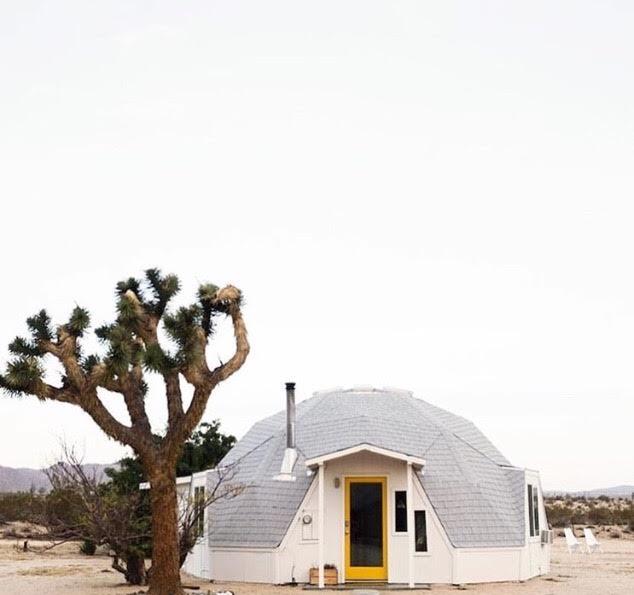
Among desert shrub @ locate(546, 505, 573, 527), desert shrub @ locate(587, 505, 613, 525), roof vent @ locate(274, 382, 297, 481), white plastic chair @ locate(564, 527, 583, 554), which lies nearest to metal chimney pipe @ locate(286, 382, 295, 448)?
roof vent @ locate(274, 382, 297, 481)

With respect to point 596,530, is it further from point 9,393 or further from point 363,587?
point 9,393

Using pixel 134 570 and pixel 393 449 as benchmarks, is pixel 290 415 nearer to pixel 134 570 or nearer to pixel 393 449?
pixel 393 449

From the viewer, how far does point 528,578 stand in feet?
77.3

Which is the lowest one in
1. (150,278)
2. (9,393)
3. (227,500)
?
(227,500)

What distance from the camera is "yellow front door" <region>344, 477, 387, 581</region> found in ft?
73.5

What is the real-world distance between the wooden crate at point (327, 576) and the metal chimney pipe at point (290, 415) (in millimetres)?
3067

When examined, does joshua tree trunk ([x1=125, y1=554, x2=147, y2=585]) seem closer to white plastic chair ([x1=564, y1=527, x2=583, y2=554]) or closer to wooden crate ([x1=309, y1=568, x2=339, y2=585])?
wooden crate ([x1=309, y1=568, x2=339, y2=585])

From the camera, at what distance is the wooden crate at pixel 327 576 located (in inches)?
863

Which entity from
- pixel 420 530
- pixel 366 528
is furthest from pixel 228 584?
pixel 420 530

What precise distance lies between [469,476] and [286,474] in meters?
4.25

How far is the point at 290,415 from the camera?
78.6 feet

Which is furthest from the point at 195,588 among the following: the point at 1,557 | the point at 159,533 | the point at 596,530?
the point at 596,530

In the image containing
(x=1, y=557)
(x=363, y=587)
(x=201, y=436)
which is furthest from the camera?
(x=201, y=436)

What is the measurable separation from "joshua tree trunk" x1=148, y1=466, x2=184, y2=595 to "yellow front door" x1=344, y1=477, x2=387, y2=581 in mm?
5011
